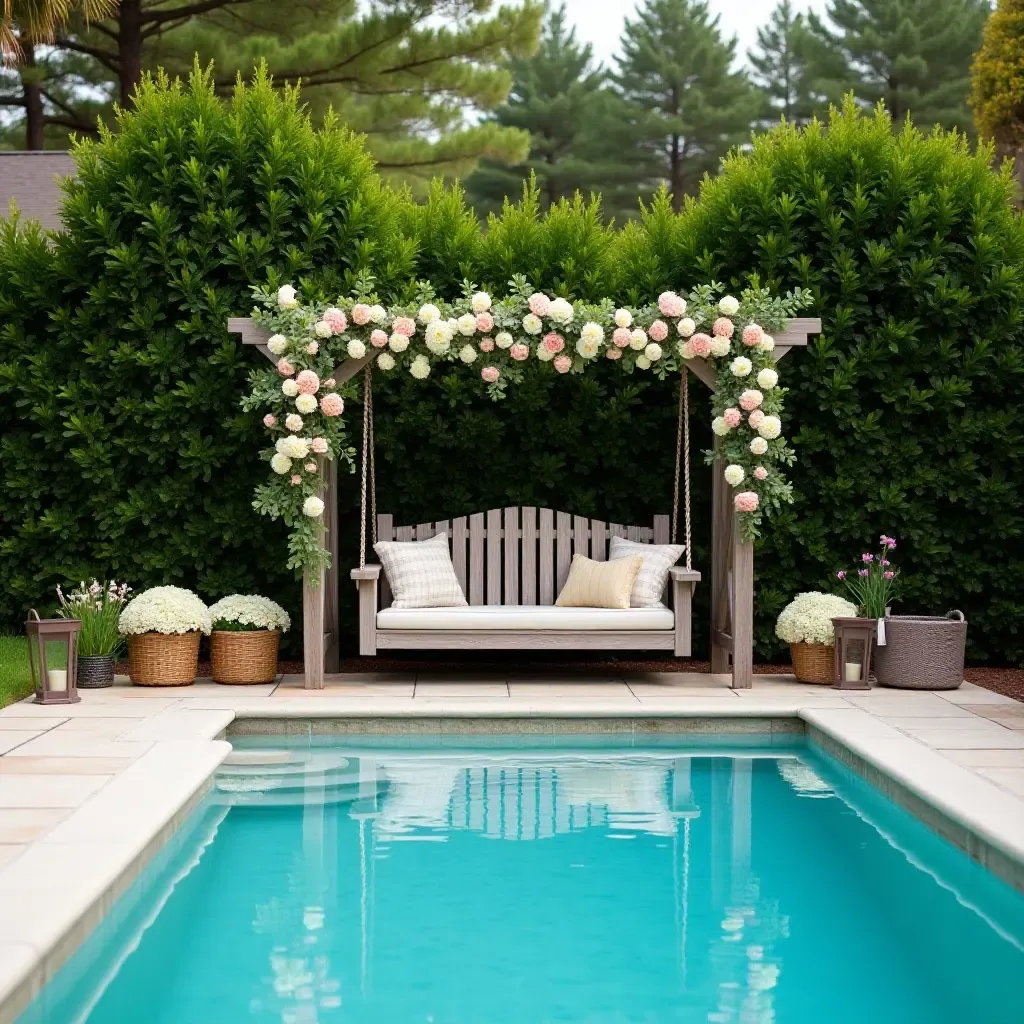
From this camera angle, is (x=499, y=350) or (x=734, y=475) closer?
(x=734, y=475)

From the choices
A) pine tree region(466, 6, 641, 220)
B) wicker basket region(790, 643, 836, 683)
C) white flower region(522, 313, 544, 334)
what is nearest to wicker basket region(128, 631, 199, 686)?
white flower region(522, 313, 544, 334)

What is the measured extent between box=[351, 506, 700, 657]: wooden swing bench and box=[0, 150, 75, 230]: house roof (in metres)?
5.98

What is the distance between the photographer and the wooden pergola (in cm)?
746

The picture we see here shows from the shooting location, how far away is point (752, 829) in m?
5.05

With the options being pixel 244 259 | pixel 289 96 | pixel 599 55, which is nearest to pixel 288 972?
pixel 244 259

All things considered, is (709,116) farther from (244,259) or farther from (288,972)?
(288,972)

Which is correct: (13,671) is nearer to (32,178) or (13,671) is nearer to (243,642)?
(243,642)

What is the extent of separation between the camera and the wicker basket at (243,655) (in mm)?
7590

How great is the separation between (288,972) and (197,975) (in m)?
0.22

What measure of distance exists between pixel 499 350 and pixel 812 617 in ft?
7.13

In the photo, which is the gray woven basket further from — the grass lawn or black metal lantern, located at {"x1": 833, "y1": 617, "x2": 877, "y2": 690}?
the grass lawn

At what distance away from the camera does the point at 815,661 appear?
7.68 metres

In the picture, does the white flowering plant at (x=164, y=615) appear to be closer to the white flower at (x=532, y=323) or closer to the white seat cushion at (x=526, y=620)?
the white seat cushion at (x=526, y=620)

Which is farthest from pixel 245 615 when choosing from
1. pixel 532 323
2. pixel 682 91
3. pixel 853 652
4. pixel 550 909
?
pixel 682 91
